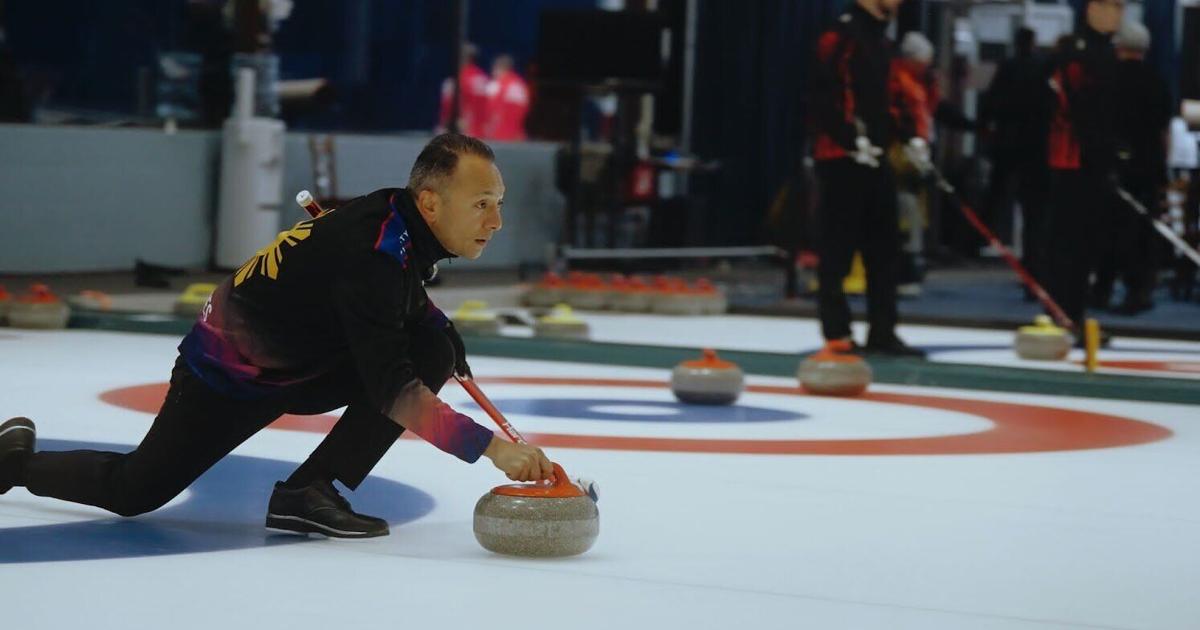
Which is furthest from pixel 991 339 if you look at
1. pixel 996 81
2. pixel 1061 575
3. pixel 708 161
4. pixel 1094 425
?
pixel 1061 575

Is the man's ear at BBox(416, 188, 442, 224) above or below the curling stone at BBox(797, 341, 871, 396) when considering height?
above

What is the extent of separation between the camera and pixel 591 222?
14.3 m

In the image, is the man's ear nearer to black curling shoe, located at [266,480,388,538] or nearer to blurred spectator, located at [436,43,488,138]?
black curling shoe, located at [266,480,388,538]

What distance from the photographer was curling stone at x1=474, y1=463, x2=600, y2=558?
3.47m

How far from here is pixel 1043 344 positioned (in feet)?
27.9

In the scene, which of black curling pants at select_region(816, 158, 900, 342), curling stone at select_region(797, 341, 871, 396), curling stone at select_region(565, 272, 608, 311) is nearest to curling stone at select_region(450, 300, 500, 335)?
black curling pants at select_region(816, 158, 900, 342)

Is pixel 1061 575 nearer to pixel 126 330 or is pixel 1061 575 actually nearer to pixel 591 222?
pixel 126 330

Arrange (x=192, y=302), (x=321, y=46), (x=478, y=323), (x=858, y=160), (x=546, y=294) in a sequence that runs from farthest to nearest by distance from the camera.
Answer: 1. (x=321, y=46)
2. (x=546, y=294)
3. (x=192, y=302)
4. (x=478, y=323)
5. (x=858, y=160)

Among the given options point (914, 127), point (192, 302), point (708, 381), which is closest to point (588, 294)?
point (914, 127)

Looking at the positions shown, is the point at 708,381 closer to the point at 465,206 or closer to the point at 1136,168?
the point at 465,206

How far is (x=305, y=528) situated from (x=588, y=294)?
7.74m

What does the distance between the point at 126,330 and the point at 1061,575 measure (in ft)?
19.5

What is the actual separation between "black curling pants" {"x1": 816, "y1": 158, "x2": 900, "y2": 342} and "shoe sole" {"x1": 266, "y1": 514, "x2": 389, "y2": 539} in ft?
15.1

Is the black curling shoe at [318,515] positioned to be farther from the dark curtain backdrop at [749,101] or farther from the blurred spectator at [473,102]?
the blurred spectator at [473,102]
